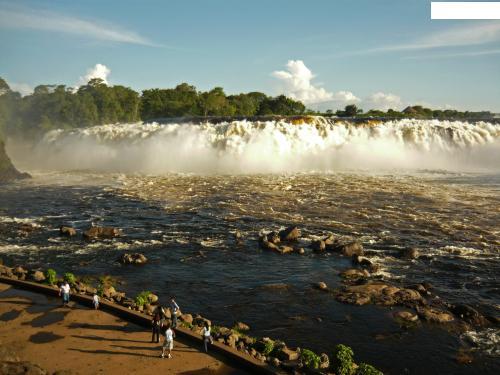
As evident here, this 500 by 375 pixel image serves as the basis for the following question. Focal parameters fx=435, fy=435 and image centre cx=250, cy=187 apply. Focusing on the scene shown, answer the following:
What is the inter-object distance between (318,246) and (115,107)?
3248 inches

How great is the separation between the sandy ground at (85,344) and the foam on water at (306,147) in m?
33.4

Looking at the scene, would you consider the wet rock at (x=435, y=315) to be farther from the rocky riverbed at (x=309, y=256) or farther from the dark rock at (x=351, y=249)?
the dark rock at (x=351, y=249)

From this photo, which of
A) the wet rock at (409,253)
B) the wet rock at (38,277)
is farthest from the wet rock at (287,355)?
the wet rock at (409,253)

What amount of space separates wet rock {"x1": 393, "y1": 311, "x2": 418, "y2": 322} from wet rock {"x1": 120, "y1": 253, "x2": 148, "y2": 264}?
10.1 metres

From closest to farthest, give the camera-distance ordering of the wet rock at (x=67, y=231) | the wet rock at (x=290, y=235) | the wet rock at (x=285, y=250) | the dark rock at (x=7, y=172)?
1. the wet rock at (x=285, y=250)
2. the wet rock at (x=290, y=235)
3. the wet rock at (x=67, y=231)
4. the dark rock at (x=7, y=172)

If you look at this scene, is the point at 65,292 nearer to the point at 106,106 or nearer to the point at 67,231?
the point at 67,231

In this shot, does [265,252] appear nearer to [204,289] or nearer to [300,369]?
[204,289]

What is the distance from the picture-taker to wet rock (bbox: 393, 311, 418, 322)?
43.5ft

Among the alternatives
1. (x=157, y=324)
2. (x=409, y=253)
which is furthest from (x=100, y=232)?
(x=409, y=253)

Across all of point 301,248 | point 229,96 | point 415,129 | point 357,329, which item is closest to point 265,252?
point 301,248

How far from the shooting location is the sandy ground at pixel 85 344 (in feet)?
32.7

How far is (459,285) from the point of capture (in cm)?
1580

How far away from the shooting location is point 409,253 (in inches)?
727

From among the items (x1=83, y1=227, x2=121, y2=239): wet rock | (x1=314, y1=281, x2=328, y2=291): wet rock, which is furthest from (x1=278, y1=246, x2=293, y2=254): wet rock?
(x1=83, y1=227, x2=121, y2=239): wet rock
